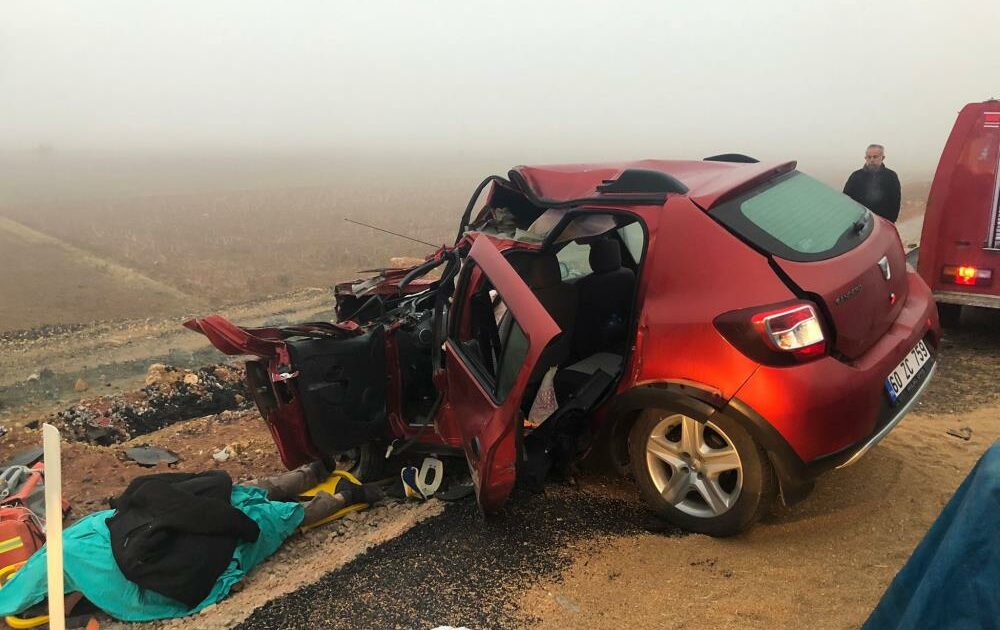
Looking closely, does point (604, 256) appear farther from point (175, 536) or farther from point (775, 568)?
point (175, 536)

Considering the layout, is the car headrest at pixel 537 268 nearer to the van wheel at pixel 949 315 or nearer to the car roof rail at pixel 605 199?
the car roof rail at pixel 605 199

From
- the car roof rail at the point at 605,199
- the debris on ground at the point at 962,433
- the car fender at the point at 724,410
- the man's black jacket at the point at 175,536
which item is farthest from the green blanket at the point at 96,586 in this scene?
the debris on ground at the point at 962,433

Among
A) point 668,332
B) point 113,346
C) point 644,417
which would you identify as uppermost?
point 668,332

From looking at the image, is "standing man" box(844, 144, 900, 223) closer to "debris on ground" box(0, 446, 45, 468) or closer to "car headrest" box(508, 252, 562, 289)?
"car headrest" box(508, 252, 562, 289)

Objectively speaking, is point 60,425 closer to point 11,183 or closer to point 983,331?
point 983,331

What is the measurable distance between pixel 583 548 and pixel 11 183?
164ft

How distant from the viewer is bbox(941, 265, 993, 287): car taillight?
593cm

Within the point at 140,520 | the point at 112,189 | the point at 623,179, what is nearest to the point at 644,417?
the point at 623,179

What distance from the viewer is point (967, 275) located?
6.00 m

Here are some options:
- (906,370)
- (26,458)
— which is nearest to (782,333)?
(906,370)

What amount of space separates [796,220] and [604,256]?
3.87ft

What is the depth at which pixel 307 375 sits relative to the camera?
13.2 ft

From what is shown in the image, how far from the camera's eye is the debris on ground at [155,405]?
6183mm

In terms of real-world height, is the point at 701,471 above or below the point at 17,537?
above
